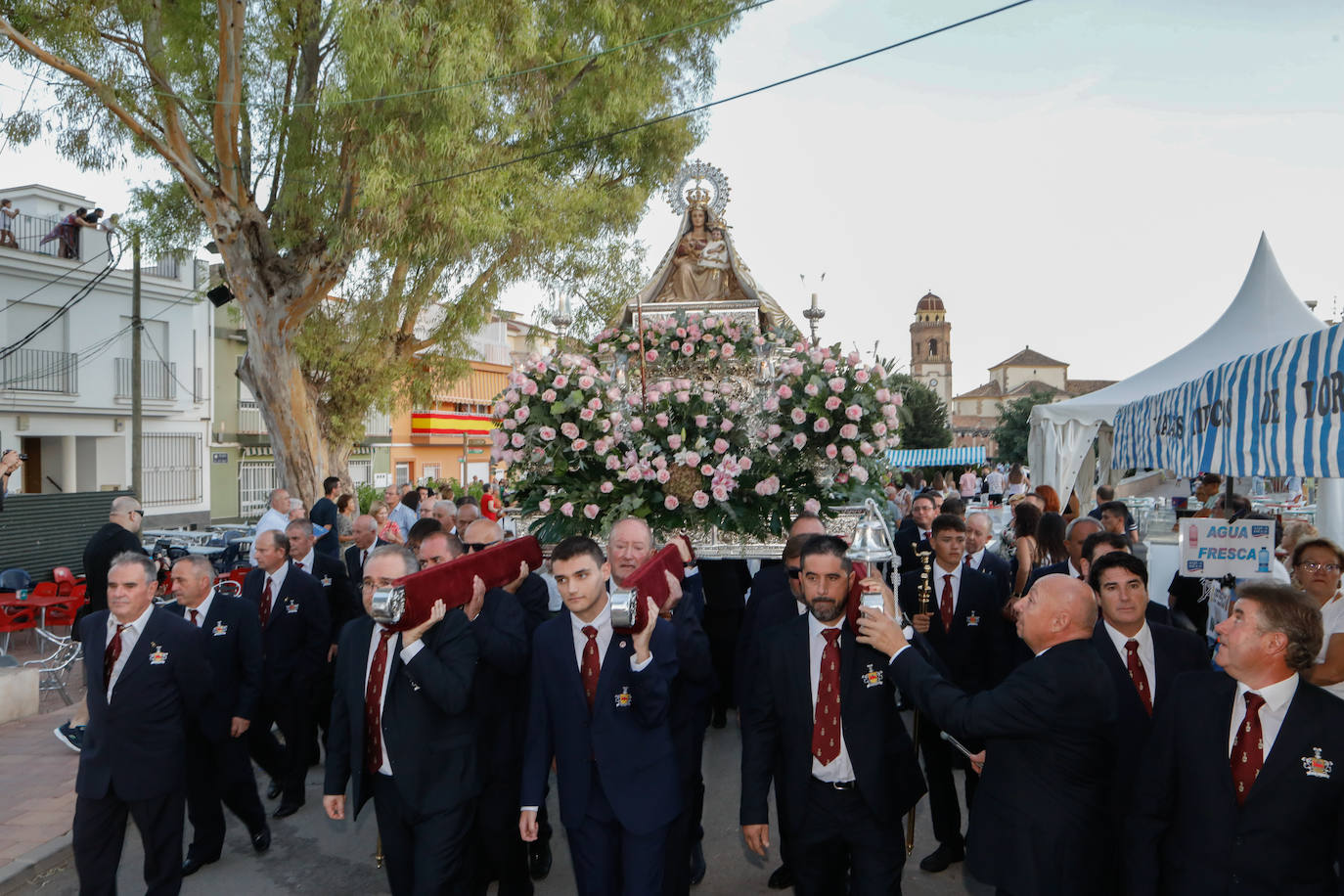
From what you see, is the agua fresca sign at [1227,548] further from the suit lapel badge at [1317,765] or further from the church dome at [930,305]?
the church dome at [930,305]

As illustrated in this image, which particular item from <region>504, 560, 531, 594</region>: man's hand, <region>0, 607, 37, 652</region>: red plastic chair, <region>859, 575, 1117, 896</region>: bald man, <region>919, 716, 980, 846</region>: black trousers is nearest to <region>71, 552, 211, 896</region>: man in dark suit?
<region>504, 560, 531, 594</region>: man's hand

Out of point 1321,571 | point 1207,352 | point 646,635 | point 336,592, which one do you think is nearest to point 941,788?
point 1321,571

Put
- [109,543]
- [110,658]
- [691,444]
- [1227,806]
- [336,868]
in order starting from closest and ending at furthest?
[1227,806] → [110,658] → [336,868] → [691,444] → [109,543]

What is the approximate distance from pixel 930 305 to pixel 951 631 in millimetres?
106404

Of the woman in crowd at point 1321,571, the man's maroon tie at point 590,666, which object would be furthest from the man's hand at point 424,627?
the woman in crowd at point 1321,571

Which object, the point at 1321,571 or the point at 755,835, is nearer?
the point at 755,835

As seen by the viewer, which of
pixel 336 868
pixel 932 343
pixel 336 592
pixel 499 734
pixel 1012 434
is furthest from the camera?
pixel 932 343

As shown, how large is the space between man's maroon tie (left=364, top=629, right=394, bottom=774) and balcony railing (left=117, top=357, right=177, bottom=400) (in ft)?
81.2

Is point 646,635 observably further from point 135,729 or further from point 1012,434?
point 1012,434

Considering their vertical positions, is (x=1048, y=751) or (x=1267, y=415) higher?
(x=1267, y=415)

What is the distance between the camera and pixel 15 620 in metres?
10.9

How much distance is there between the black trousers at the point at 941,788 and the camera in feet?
17.6

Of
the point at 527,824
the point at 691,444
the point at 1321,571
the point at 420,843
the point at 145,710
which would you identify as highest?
the point at 691,444

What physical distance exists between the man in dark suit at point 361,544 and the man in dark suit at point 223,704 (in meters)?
2.22
